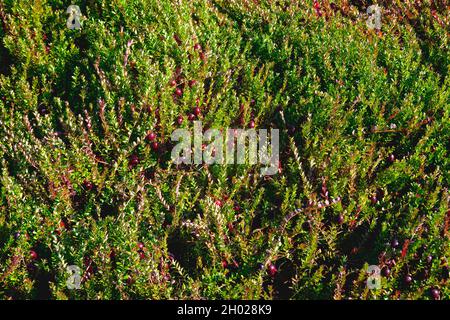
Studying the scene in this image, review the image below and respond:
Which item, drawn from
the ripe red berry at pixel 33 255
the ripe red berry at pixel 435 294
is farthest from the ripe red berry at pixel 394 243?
the ripe red berry at pixel 33 255

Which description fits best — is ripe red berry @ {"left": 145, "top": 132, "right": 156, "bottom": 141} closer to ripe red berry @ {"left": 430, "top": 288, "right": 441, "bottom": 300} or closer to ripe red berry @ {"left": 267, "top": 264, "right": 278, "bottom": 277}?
ripe red berry @ {"left": 267, "top": 264, "right": 278, "bottom": 277}

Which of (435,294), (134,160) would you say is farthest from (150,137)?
(435,294)

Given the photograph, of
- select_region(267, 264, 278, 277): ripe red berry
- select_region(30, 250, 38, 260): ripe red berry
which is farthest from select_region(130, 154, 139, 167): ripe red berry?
select_region(267, 264, 278, 277): ripe red berry

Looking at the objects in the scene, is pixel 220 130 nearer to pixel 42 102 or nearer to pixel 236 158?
pixel 236 158

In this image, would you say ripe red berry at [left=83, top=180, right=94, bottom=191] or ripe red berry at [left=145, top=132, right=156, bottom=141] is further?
ripe red berry at [left=145, top=132, right=156, bottom=141]

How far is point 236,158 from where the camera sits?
12.2 ft

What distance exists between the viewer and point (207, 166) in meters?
Result: 3.60

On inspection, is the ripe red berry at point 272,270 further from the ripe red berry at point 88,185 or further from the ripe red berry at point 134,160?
the ripe red berry at point 88,185

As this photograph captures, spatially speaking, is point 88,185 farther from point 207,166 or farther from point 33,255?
point 207,166

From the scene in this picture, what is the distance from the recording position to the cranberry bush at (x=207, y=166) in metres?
3.05

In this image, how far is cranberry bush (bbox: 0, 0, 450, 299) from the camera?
3051 millimetres

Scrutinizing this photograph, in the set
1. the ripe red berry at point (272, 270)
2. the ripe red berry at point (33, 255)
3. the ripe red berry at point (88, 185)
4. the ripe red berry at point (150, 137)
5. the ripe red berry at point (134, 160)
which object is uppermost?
the ripe red berry at point (150, 137)
